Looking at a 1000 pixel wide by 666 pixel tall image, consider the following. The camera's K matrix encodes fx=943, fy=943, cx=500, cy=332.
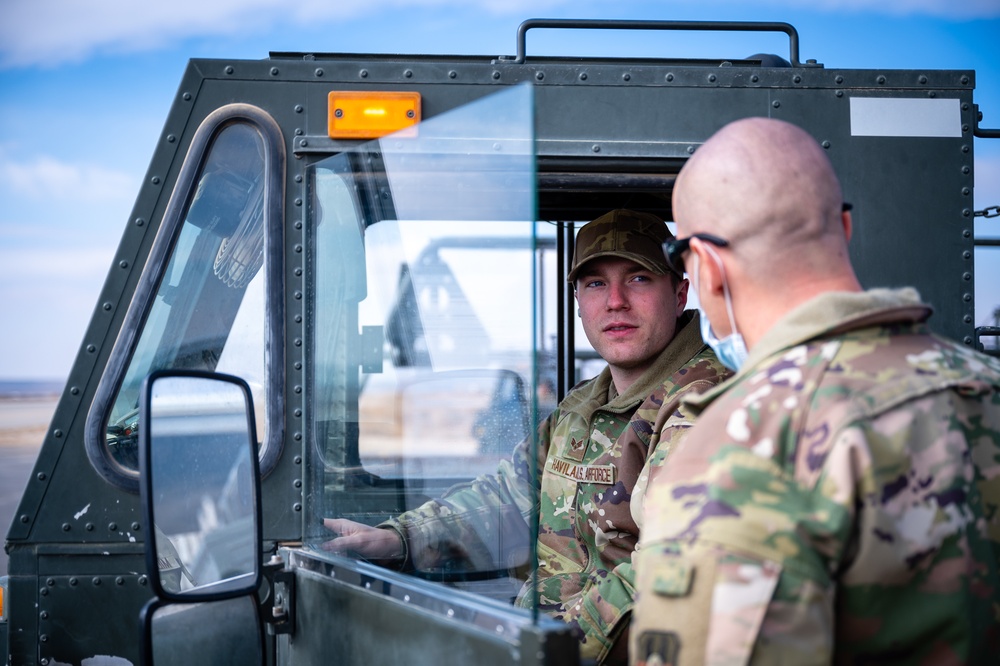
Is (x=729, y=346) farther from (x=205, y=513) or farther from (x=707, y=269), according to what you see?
(x=205, y=513)

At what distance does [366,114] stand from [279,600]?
1155 millimetres

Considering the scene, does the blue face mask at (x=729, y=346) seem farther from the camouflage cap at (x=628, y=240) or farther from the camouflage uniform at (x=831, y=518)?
the camouflage cap at (x=628, y=240)

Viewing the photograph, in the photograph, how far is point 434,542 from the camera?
215 cm

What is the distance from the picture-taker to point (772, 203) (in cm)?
140

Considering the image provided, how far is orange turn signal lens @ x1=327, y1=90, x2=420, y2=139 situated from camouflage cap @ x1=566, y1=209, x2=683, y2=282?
0.78 m

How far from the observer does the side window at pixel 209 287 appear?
226cm

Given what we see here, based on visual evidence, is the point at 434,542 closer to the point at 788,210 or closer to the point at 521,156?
the point at 521,156

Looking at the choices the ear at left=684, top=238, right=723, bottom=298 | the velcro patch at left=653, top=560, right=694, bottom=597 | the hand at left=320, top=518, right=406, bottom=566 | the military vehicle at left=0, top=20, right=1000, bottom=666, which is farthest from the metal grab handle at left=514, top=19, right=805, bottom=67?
the velcro patch at left=653, top=560, right=694, bottom=597

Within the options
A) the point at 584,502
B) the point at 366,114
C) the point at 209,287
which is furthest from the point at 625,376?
the point at 209,287

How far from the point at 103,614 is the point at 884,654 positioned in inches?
68.9

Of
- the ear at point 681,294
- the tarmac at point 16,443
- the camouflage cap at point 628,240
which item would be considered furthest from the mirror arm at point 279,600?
the tarmac at point 16,443

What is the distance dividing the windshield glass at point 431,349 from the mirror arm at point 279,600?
11 centimetres

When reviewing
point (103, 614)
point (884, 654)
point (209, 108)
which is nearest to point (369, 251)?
point (209, 108)

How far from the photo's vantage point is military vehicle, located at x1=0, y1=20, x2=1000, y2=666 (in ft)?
6.31
